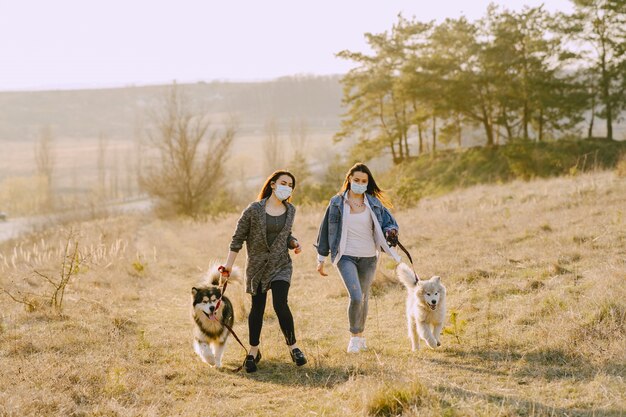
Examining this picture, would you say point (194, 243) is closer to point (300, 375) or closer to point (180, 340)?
point (180, 340)

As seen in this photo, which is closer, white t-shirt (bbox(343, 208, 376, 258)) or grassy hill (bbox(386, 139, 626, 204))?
white t-shirt (bbox(343, 208, 376, 258))

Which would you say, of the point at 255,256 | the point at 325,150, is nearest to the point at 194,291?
the point at 255,256

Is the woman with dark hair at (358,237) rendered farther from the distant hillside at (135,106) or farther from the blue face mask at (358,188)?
the distant hillside at (135,106)

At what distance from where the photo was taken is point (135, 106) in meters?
155

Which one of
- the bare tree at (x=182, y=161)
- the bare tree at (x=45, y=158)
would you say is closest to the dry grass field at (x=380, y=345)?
the bare tree at (x=182, y=161)

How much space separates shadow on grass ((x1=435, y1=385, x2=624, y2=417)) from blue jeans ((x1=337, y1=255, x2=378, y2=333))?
1595 mm

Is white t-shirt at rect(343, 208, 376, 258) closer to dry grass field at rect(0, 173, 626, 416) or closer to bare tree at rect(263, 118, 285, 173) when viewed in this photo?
dry grass field at rect(0, 173, 626, 416)

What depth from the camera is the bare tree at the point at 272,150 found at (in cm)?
5444

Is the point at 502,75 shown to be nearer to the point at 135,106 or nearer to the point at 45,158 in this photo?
the point at 45,158

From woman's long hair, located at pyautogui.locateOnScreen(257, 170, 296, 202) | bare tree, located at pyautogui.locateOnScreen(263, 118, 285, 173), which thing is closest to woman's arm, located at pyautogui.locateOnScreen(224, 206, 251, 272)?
woman's long hair, located at pyautogui.locateOnScreen(257, 170, 296, 202)

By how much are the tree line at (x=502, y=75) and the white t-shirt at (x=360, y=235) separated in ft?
89.7

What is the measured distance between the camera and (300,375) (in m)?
5.65

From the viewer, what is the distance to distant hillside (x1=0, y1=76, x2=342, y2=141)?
427 feet

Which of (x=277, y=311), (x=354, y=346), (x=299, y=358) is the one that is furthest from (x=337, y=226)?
(x=299, y=358)
